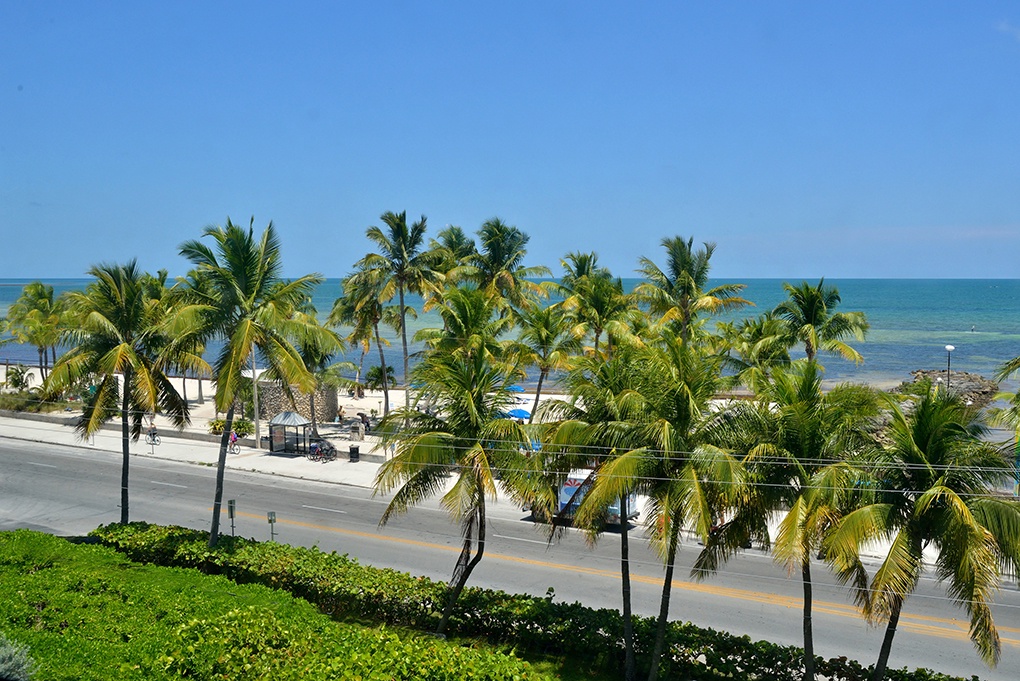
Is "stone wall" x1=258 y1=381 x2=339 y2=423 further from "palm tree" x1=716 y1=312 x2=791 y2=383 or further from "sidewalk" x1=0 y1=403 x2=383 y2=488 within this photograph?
"palm tree" x1=716 y1=312 x2=791 y2=383

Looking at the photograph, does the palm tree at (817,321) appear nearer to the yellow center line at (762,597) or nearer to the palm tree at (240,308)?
the yellow center line at (762,597)

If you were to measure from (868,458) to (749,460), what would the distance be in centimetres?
171

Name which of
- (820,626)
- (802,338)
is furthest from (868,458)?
(802,338)

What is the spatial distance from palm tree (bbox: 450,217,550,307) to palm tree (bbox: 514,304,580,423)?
5482mm

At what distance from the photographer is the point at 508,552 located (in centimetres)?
2306

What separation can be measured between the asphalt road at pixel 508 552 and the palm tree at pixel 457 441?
66.8 inches

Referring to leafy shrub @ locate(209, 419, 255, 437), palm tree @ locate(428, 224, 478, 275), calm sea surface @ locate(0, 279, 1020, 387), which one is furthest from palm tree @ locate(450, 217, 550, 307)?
calm sea surface @ locate(0, 279, 1020, 387)

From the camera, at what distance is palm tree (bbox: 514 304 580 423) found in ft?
93.2

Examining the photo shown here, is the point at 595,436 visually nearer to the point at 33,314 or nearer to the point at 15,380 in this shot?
the point at 33,314

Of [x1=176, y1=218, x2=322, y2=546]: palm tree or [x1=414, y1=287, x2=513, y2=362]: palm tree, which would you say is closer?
[x1=176, y1=218, x2=322, y2=546]: palm tree

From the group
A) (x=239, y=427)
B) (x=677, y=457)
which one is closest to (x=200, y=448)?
(x=239, y=427)

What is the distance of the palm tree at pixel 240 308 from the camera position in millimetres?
17594

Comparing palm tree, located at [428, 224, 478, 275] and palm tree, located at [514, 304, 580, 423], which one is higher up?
palm tree, located at [428, 224, 478, 275]

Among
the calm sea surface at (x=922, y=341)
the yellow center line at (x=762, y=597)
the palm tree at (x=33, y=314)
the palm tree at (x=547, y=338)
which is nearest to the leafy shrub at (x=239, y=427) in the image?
the palm tree at (x=33, y=314)
